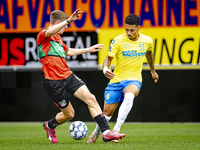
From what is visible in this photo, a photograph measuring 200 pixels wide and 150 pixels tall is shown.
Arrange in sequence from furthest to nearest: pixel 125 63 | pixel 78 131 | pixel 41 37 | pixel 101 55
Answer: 1. pixel 101 55
2. pixel 125 63
3. pixel 78 131
4. pixel 41 37

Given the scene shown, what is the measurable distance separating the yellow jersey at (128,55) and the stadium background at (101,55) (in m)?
3.94

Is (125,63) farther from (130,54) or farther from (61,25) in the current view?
(61,25)

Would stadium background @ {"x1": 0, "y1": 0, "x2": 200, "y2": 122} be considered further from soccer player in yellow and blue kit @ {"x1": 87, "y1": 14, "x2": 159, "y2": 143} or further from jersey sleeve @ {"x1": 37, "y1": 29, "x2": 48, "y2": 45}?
jersey sleeve @ {"x1": 37, "y1": 29, "x2": 48, "y2": 45}

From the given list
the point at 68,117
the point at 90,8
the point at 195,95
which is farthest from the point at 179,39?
the point at 68,117

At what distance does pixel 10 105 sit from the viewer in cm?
1038

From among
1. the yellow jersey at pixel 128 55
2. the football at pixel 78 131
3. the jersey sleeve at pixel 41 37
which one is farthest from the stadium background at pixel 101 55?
the jersey sleeve at pixel 41 37

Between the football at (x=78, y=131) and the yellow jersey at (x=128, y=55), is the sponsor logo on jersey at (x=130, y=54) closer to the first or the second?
the yellow jersey at (x=128, y=55)

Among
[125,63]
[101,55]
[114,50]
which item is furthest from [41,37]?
[101,55]

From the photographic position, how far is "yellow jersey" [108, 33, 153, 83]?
20.1ft

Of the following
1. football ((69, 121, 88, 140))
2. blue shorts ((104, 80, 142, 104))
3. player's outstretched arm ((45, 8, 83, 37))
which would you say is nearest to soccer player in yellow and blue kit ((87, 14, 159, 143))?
blue shorts ((104, 80, 142, 104))

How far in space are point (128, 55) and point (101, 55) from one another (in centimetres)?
425

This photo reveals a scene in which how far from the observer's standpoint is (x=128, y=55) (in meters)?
6.14

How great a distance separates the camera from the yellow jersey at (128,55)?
20.1 feet

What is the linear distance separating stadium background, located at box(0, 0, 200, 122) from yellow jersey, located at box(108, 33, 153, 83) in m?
3.94
